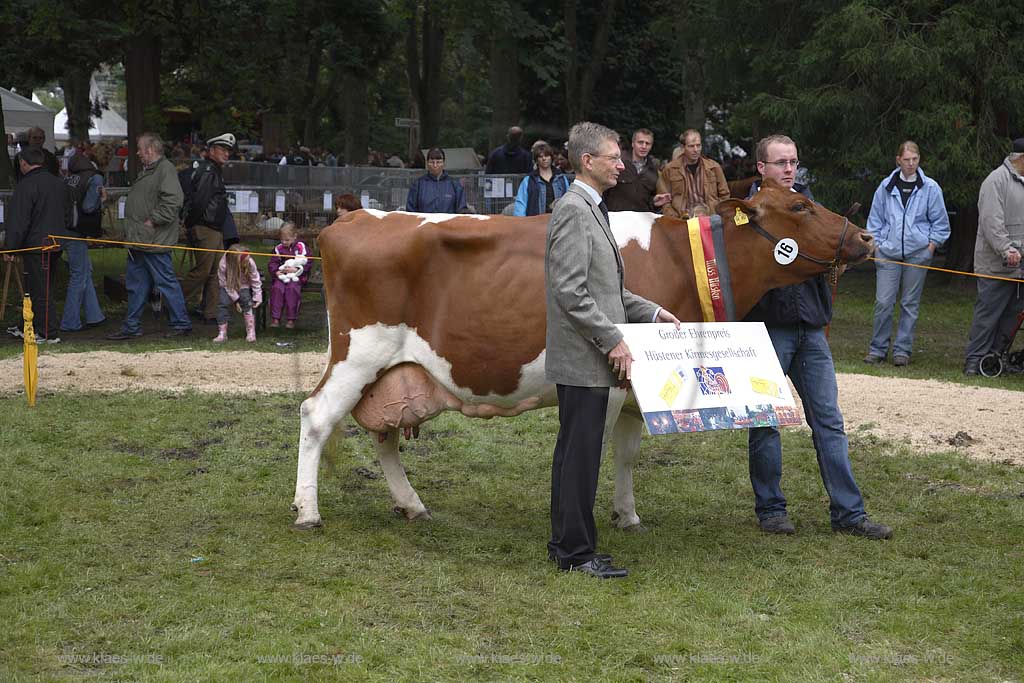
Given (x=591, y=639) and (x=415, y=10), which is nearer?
(x=591, y=639)

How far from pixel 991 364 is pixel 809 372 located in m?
6.19

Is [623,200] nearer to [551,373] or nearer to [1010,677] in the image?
[551,373]

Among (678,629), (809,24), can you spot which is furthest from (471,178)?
(678,629)

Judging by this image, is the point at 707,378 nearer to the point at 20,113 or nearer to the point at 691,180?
the point at 691,180

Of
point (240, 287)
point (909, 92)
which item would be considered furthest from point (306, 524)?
point (909, 92)

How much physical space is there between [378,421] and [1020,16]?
14.1 meters

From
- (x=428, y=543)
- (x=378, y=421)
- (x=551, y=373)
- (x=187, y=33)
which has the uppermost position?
(x=187, y=33)

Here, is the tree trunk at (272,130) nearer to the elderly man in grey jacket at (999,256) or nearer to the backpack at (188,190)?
the backpack at (188,190)

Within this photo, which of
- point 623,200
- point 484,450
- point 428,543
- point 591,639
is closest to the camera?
point 591,639

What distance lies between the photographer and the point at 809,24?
69.0 feet

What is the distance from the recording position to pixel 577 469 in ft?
19.1

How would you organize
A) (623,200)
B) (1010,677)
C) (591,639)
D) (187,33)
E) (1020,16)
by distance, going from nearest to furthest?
(1010,677), (591,639), (623,200), (1020,16), (187,33)

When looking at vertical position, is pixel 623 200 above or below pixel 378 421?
above

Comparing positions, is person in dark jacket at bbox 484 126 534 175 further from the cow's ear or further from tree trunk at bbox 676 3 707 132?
the cow's ear
